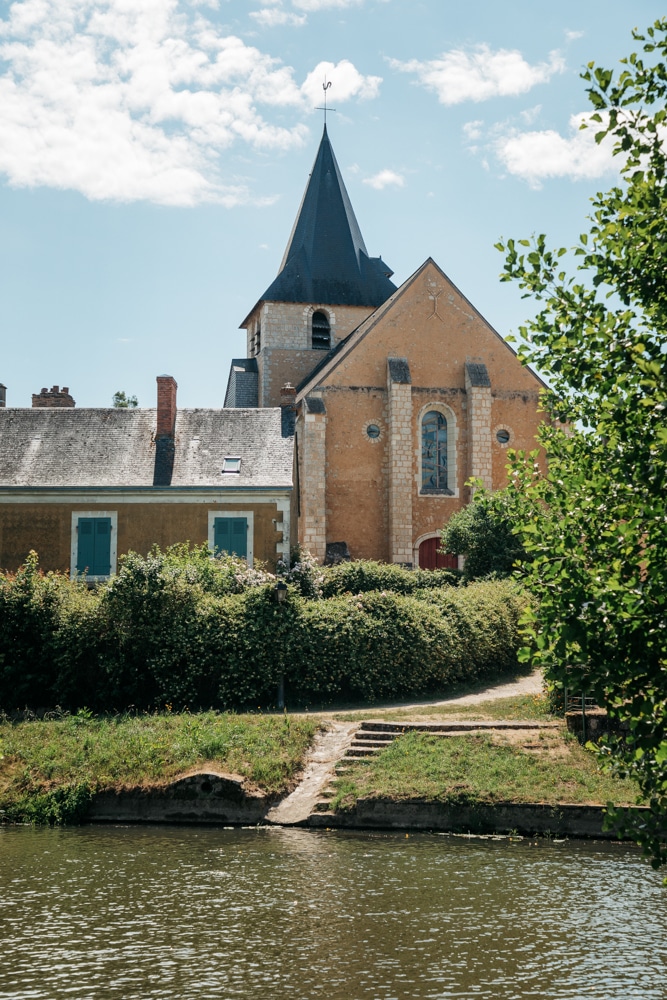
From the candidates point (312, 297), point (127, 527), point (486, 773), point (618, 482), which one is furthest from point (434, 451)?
point (618, 482)

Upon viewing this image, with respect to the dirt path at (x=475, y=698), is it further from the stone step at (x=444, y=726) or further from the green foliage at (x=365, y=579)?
the green foliage at (x=365, y=579)

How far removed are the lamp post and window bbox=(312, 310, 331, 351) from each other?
862 inches

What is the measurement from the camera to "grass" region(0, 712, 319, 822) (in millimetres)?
13812

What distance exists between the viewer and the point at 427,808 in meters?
13.1

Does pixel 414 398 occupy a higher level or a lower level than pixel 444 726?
higher

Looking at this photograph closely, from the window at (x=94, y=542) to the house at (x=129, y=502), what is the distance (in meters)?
0.02

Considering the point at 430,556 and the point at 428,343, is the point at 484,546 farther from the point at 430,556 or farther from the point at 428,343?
the point at 428,343

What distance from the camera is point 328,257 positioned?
3969 cm

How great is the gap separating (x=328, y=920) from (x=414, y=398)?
23851mm

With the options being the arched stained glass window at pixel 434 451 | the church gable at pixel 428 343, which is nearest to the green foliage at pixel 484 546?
the arched stained glass window at pixel 434 451

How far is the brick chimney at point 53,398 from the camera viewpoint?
1203 inches

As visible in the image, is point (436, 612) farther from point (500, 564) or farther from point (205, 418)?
point (205, 418)

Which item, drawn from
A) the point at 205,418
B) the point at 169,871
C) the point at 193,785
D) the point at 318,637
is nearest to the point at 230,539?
the point at 205,418

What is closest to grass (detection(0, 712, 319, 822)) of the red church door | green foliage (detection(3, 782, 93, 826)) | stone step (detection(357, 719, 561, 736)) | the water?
green foliage (detection(3, 782, 93, 826))
